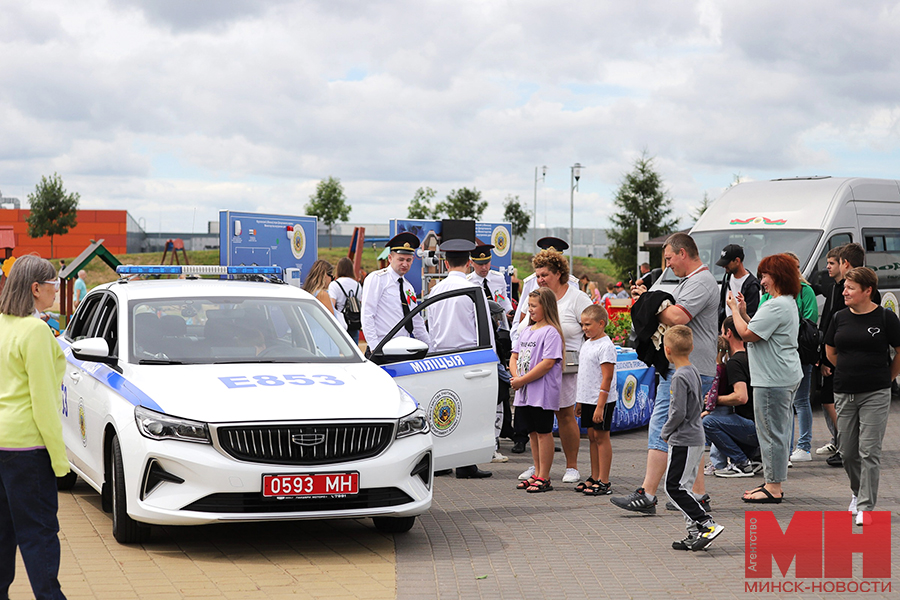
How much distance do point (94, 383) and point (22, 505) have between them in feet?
7.77

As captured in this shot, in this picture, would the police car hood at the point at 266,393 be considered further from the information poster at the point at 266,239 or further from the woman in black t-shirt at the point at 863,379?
the information poster at the point at 266,239

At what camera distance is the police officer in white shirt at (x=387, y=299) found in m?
8.94

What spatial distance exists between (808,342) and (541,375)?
2.77 metres

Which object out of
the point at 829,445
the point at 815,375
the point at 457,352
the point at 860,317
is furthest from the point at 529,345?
Answer: the point at 815,375

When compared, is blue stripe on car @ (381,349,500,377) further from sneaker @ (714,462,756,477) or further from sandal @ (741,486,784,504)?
sneaker @ (714,462,756,477)

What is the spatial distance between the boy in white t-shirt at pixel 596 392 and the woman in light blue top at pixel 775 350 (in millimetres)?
1081

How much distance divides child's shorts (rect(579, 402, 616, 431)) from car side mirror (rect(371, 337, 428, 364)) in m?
1.65

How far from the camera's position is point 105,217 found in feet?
251

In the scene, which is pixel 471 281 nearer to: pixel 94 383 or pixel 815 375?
pixel 94 383

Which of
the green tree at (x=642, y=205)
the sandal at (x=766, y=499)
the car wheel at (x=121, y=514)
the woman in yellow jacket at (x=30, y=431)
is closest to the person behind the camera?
the woman in yellow jacket at (x=30, y=431)

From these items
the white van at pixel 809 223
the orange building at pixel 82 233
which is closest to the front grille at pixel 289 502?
the white van at pixel 809 223

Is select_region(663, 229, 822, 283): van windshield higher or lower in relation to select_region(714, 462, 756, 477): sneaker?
higher

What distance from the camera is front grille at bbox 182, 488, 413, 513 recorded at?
18.0 ft

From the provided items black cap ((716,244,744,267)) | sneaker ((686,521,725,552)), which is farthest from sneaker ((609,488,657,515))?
black cap ((716,244,744,267))
